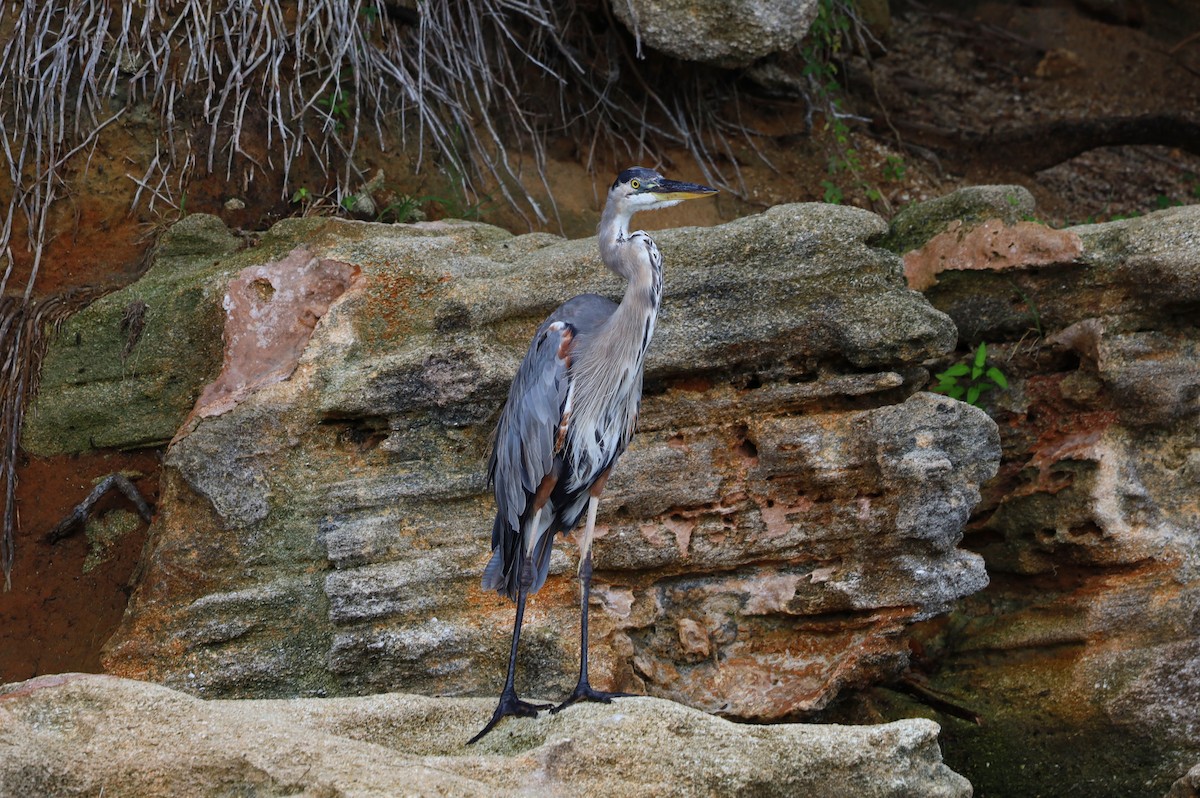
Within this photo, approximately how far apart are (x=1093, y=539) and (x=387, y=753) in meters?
2.78

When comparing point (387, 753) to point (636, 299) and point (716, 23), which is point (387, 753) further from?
point (716, 23)

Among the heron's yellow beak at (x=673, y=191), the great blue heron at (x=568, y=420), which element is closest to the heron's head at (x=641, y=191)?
the heron's yellow beak at (x=673, y=191)

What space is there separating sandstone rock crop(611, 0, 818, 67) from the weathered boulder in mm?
1672

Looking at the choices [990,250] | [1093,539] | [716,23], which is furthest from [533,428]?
[716,23]

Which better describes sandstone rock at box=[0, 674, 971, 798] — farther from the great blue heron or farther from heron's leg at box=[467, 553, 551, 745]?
the great blue heron

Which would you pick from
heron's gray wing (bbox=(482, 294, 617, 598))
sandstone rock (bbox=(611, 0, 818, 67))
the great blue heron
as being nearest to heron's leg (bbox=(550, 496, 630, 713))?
the great blue heron

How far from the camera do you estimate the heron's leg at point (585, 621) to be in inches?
159

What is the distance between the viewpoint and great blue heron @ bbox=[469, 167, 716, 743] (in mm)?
4211

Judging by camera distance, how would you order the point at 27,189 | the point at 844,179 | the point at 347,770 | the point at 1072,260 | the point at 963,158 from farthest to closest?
the point at 963,158
the point at 844,179
the point at 27,189
the point at 1072,260
the point at 347,770

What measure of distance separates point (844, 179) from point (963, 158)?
0.93m

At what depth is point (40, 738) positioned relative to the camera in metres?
3.06

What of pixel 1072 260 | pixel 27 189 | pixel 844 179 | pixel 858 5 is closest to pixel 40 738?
pixel 27 189

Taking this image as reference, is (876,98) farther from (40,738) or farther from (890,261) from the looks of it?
(40,738)

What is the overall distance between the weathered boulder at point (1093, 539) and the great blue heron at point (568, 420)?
1.48 m
